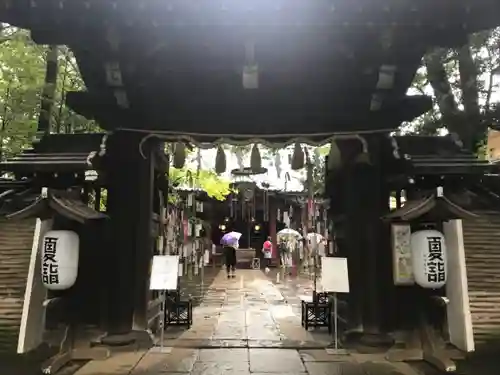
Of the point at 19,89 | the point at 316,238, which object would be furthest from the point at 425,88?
the point at 19,89

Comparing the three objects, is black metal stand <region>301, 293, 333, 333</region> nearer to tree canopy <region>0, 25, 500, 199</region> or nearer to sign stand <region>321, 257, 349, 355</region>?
sign stand <region>321, 257, 349, 355</region>

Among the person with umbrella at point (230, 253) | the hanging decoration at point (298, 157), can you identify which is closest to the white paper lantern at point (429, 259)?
the hanging decoration at point (298, 157)

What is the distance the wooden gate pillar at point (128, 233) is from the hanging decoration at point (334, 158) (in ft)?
10.5

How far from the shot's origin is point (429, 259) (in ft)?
22.3

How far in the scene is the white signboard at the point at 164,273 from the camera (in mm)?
7371

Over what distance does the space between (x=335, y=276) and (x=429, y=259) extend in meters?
1.43

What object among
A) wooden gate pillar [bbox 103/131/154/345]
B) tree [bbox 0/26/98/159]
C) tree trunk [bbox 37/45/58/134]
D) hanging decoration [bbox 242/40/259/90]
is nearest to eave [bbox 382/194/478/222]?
hanging decoration [bbox 242/40/259/90]

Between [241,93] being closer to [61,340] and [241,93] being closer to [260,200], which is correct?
[61,340]

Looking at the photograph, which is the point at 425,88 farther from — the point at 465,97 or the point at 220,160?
the point at 220,160

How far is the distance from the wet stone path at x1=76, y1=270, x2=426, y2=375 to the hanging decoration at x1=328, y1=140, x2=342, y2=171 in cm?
302

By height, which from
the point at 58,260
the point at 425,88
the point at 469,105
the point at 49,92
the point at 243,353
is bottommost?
the point at 243,353

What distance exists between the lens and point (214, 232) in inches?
1250

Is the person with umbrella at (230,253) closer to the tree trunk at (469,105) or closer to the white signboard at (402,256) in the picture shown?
the tree trunk at (469,105)

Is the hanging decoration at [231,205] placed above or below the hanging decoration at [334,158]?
above
